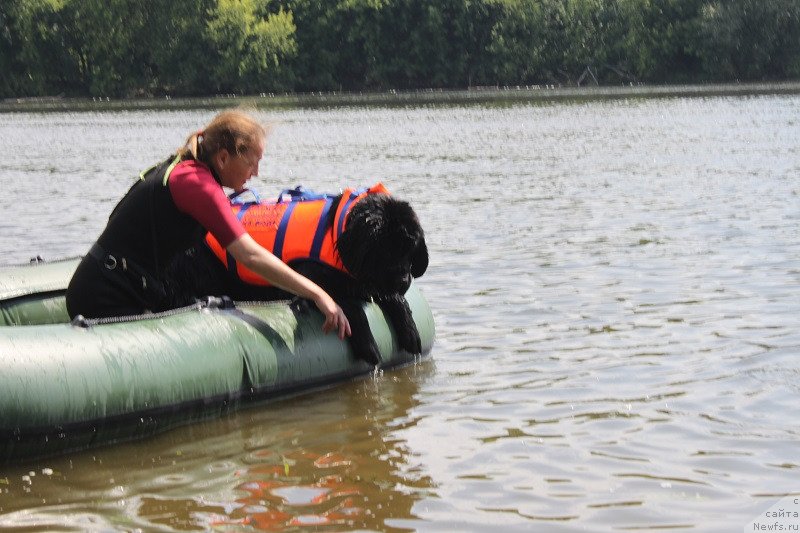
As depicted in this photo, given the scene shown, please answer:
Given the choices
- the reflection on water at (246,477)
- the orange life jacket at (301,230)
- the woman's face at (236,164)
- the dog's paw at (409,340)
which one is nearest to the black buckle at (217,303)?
the orange life jacket at (301,230)

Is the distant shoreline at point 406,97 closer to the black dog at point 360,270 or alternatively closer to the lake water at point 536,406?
the lake water at point 536,406

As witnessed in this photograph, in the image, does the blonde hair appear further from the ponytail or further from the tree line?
the tree line

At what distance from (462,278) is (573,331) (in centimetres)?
207

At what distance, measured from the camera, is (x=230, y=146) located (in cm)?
573

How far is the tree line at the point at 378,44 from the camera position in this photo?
6506cm

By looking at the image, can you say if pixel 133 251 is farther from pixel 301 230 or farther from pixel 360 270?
pixel 360 270

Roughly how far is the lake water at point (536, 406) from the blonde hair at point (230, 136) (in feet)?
1.79

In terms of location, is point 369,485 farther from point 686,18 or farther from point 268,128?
point 686,18

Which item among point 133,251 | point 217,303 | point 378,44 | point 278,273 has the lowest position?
point 217,303

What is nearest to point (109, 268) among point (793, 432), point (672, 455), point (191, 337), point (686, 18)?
point (191, 337)

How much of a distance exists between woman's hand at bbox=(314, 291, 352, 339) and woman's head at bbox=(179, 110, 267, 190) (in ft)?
2.31

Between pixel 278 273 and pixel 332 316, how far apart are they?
51cm

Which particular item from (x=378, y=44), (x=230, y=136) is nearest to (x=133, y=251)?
(x=230, y=136)

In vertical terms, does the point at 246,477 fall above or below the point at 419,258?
below
